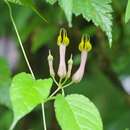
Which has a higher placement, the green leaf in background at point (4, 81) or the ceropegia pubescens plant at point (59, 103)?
the ceropegia pubescens plant at point (59, 103)

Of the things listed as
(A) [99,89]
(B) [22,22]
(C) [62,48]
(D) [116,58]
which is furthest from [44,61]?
(C) [62,48]

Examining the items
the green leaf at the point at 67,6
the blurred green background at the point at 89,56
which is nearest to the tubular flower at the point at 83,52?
the green leaf at the point at 67,6

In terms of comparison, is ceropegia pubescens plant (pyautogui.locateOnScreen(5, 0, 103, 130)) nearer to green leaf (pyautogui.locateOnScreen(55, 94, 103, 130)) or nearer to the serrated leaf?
green leaf (pyautogui.locateOnScreen(55, 94, 103, 130))

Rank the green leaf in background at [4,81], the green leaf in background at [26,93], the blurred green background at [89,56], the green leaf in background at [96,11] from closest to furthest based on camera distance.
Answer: the green leaf in background at [26,93] → the green leaf in background at [96,11] → the green leaf in background at [4,81] → the blurred green background at [89,56]

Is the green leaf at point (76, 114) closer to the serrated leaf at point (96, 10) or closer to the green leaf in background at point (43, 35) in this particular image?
the serrated leaf at point (96, 10)

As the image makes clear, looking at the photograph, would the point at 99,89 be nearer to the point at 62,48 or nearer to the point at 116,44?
the point at 116,44

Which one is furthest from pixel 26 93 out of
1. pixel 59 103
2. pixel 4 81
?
pixel 4 81
